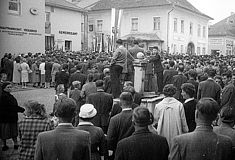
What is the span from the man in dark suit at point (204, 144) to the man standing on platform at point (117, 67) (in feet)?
22.4

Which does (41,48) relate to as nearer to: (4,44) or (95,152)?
(4,44)

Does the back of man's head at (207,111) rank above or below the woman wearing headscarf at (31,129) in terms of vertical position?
above

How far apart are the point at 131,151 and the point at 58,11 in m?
32.2

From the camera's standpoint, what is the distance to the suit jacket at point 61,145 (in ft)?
12.2

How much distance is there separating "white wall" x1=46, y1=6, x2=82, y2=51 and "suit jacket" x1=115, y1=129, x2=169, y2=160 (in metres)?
30.9

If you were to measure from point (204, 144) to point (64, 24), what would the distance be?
32.8 m

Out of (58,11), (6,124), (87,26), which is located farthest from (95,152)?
(87,26)

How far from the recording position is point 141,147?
3703 mm

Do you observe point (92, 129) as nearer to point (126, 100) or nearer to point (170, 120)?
point (126, 100)

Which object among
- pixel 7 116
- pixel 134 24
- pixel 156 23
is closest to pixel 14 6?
pixel 7 116

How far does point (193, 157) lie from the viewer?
353 centimetres

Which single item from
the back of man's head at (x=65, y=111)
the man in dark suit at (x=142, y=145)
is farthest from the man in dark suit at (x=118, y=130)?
the back of man's head at (x=65, y=111)

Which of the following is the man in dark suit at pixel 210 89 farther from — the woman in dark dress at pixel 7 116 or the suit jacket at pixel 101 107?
the woman in dark dress at pixel 7 116

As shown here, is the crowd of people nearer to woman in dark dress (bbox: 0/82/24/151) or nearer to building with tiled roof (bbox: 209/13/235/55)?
woman in dark dress (bbox: 0/82/24/151)
